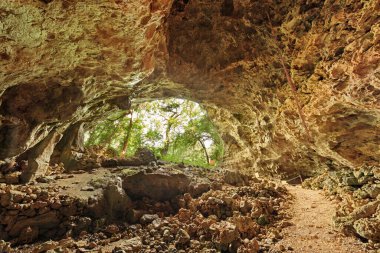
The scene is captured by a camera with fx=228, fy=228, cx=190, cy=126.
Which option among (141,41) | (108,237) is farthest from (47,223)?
(141,41)

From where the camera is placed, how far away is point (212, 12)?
18.5 ft

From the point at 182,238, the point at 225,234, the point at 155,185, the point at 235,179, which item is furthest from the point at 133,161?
the point at 225,234

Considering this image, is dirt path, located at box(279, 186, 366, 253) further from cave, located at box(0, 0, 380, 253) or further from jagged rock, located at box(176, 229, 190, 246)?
jagged rock, located at box(176, 229, 190, 246)

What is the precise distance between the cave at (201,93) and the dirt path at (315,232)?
0.04 meters

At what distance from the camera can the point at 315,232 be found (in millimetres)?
4305

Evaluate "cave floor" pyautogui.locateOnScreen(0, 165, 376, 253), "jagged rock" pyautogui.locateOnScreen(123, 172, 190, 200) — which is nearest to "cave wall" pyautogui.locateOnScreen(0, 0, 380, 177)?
"cave floor" pyautogui.locateOnScreen(0, 165, 376, 253)

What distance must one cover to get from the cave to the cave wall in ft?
0.10

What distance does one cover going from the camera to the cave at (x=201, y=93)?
363 centimetres

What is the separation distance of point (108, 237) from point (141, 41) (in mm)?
4109

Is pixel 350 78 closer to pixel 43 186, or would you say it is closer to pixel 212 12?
pixel 212 12

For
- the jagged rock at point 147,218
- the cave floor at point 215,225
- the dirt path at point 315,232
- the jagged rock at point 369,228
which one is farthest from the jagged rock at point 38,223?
the jagged rock at point 369,228

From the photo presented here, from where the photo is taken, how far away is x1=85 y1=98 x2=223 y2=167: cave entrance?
38.9 feet

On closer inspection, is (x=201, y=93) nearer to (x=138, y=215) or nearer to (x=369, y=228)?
(x=138, y=215)

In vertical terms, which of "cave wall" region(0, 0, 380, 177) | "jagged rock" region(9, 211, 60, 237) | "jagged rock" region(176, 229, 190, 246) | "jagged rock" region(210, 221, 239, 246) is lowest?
"jagged rock" region(9, 211, 60, 237)
